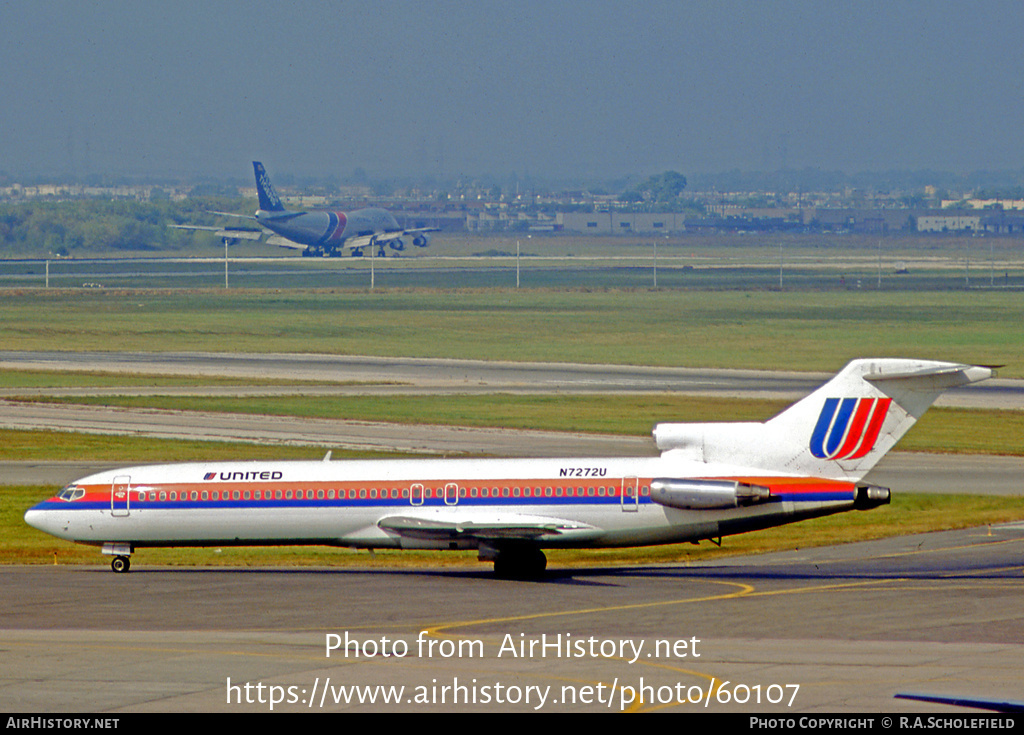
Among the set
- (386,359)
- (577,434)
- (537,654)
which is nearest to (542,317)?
(386,359)

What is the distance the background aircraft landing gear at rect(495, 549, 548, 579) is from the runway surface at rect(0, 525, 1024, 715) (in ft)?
1.97

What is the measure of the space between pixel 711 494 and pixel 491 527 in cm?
600

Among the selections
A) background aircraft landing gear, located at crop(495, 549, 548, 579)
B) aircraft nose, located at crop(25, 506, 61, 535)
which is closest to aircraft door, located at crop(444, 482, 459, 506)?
background aircraft landing gear, located at crop(495, 549, 548, 579)

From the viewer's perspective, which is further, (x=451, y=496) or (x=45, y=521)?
(x=45, y=521)

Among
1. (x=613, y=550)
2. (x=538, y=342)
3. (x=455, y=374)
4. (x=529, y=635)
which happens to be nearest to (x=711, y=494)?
(x=529, y=635)

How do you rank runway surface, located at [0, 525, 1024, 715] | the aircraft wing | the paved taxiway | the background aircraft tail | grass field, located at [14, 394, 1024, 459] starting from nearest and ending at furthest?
runway surface, located at [0, 525, 1024, 715], the paved taxiway, the background aircraft tail, the aircraft wing, grass field, located at [14, 394, 1024, 459]

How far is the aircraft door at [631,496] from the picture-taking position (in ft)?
129

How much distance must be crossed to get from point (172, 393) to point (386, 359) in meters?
24.9

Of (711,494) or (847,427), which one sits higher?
(847,427)

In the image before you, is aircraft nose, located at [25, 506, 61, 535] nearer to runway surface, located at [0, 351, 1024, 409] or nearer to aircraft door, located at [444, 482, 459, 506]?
aircraft door, located at [444, 482, 459, 506]

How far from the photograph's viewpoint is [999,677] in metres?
25.5

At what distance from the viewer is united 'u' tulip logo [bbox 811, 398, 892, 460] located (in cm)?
3919

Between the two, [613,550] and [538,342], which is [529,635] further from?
[538,342]

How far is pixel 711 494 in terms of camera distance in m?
38.4
